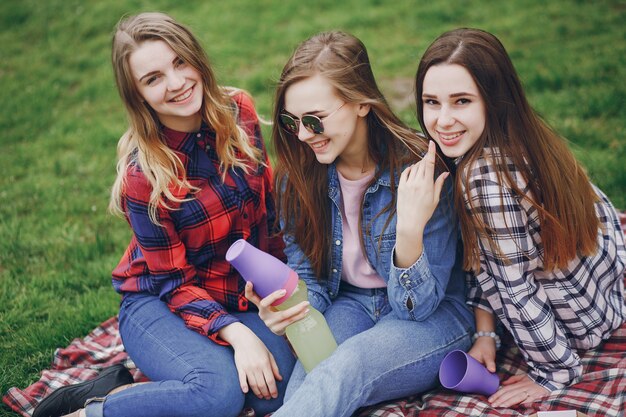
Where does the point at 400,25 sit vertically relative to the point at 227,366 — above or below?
above

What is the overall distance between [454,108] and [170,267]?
154cm

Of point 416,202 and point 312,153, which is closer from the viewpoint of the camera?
point 416,202

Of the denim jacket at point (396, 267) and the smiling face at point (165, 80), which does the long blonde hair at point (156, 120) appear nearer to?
the smiling face at point (165, 80)

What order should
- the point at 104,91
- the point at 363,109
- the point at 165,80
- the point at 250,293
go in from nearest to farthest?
the point at 250,293, the point at 363,109, the point at 165,80, the point at 104,91

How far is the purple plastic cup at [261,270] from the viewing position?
255 cm

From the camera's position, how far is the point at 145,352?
3.09 metres

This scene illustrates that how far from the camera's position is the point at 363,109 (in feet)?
9.55

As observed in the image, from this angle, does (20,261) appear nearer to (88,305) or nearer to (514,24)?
(88,305)

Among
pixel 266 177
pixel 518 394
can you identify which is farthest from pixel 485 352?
pixel 266 177

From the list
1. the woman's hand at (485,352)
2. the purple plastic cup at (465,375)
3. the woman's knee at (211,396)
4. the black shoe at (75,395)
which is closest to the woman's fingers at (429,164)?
the purple plastic cup at (465,375)

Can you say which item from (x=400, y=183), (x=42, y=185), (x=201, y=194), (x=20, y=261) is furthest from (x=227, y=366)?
(x=42, y=185)

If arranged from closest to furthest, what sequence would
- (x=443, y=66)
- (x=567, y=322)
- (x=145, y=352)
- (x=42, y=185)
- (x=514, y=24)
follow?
(x=443, y=66) → (x=567, y=322) → (x=145, y=352) → (x=42, y=185) → (x=514, y=24)

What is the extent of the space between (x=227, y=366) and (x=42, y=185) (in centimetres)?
328

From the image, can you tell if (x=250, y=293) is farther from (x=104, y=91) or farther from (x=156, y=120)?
(x=104, y=91)
